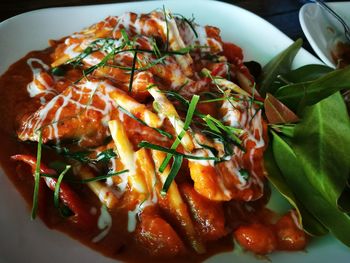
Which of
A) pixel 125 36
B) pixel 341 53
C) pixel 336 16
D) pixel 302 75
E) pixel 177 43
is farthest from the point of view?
pixel 336 16

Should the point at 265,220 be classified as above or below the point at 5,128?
below

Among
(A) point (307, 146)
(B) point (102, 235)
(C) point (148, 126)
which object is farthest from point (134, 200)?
(A) point (307, 146)

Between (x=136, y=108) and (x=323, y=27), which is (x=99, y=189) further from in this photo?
(x=323, y=27)

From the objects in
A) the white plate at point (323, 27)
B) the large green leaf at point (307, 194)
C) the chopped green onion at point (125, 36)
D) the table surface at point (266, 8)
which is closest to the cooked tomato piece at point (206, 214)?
the large green leaf at point (307, 194)

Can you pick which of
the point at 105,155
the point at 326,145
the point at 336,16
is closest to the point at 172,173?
the point at 105,155

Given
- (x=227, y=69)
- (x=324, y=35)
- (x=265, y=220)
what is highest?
(x=227, y=69)

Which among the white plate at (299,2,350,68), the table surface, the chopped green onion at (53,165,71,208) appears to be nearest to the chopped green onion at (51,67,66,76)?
the chopped green onion at (53,165,71,208)

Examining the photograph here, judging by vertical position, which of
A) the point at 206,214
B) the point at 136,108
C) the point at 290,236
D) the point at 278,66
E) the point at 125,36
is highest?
the point at 125,36

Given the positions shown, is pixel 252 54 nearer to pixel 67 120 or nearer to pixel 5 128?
pixel 67 120
